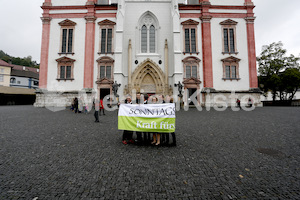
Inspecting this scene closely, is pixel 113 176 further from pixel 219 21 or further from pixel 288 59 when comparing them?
pixel 288 59

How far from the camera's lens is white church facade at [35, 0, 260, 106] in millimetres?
20594

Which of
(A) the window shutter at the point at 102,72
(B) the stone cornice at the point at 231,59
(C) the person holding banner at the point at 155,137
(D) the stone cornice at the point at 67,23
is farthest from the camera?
(D) the stone cornice at the point at 67,23

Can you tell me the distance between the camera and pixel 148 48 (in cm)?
2117

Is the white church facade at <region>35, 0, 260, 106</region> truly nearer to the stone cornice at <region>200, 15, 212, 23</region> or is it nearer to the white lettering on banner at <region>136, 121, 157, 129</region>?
the stone cornice at <region>200, 15, 212, 23</region>

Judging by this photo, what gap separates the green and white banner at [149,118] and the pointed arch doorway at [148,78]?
52.3 ft

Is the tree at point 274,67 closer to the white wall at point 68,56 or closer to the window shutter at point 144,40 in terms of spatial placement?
the window shutter at point 144,40

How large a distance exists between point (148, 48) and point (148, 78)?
4.41 metres

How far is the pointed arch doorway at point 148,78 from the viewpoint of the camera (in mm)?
20594

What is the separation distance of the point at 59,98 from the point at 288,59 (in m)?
41.1

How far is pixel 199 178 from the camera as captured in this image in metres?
2.55

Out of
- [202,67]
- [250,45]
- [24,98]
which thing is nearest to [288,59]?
[250,45]

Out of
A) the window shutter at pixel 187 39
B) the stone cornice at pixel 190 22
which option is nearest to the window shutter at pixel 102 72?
the window shutter at pixel 187 39

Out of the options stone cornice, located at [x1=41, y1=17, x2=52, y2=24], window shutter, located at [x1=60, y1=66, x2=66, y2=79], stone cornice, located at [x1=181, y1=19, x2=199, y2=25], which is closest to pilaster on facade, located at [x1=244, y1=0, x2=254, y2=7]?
stone cornice, located at [x1=181, y1=19, x2=199, y2=25]

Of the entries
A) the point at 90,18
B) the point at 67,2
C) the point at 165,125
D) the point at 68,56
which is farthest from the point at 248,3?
the point at 68,56
